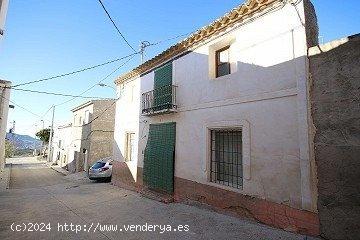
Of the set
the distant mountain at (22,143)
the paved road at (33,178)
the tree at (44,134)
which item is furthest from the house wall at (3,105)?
the distant mountain at (22,143)

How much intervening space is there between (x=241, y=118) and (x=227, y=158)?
4.80 ft

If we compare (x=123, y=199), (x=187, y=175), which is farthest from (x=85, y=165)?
(x=187, y=175)

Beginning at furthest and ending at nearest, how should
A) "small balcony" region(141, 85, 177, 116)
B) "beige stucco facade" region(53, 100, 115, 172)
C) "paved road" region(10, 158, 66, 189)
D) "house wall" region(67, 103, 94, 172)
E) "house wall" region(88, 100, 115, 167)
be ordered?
"house wall" region(67, 103, 94, 172), "beige stucco facade" region(53, 100, 115, 172), "house wall" region(88, 100, 115, 167), "paved road" region(10, 158, 66, 189), "small balcony" region(141, 85, 177, 116)

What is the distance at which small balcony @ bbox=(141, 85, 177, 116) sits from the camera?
28.4ft

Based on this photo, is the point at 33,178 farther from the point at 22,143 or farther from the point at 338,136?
the point at 22,143

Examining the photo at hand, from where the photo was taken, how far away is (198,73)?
7848 mm

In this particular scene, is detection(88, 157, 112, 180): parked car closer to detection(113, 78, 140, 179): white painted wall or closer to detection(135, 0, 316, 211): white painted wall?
detection(113, 78, 140, 179): white painted wall

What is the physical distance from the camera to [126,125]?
472 inches

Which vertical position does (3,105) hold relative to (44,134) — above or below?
above

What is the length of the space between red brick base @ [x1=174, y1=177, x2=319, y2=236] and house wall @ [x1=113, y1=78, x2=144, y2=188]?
405 cm

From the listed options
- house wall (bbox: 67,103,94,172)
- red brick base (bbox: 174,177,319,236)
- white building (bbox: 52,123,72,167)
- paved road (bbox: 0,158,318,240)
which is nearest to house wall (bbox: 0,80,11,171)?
house wall (bbox: 67,103,94,172)

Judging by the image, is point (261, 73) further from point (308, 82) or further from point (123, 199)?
point (123, 199)

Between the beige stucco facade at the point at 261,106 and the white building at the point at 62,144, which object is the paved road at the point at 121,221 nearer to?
the beige stucco facade at the point at 261,106

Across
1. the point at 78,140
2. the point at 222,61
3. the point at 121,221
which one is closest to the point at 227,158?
the point at 222,61
